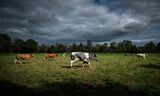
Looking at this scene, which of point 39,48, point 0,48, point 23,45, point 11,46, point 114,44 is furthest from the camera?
point 114,44

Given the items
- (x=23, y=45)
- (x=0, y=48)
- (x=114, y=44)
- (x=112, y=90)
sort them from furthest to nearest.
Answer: (x=114, y=44)
(x=23, y=45)
(x=0, y=48)
(x=112, y=90)

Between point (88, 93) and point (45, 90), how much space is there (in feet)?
7.72

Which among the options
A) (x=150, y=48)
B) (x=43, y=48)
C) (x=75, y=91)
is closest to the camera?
(x=75, y=91)

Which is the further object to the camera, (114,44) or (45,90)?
(114,44)

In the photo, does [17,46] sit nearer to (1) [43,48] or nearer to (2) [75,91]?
(1) [43,48]

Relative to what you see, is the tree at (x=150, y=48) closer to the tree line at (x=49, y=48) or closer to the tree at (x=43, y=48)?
the tree line at (x=49, y=48)

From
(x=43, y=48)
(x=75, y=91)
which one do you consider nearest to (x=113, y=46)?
(x=43, y=48)

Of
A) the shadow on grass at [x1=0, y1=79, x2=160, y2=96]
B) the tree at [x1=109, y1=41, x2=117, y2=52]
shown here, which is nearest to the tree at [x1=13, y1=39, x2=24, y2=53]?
the tree at [x1=109, y1=41, x2=117, y2=52]

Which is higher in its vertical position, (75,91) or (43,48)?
(43,48)

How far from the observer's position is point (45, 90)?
9.45 metres

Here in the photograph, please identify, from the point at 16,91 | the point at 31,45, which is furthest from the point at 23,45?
the point at 16,91

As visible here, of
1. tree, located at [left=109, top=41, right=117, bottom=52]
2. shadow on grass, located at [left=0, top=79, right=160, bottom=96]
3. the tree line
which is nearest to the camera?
shadow on grass, located at [left=0, top=79, right=160, bottom=96]

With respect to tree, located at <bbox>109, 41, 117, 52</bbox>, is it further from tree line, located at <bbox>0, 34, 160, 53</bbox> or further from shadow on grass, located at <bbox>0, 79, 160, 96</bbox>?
shadow on grass, located at <bbox>0, 79, 160, 96</bbox>

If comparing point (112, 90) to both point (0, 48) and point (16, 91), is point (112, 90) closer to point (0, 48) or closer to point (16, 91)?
point (16, 91)
